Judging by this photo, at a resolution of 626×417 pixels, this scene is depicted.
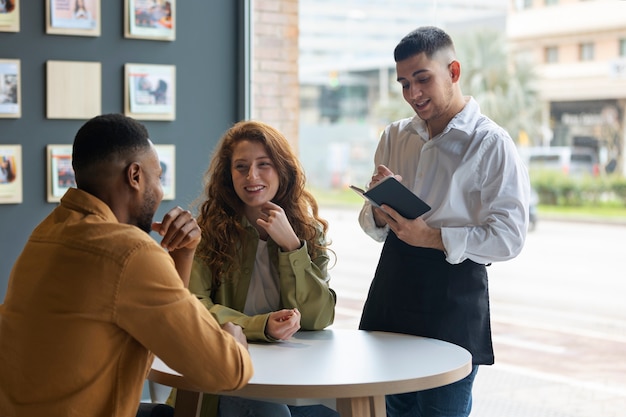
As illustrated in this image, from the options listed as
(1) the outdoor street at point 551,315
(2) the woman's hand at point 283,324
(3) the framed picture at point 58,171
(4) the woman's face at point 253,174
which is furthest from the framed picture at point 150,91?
(2) the woman's hand at point 283,324

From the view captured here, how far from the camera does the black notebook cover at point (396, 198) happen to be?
8.02 feet

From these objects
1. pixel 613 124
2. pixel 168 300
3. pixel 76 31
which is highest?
pixel 76 31

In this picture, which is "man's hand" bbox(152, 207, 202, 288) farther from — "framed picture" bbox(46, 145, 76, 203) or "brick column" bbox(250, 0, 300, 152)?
Answer: "brick column" bbox(250, 0, 300, 152)

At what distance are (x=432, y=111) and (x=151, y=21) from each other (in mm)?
1966

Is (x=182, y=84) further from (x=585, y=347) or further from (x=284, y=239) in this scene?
(x=585, y=347)

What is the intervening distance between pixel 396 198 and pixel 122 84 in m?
2.07

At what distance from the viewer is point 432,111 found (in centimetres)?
268

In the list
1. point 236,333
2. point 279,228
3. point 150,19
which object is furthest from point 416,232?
point 150,19

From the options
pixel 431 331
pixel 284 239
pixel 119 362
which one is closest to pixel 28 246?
pixel 119 362

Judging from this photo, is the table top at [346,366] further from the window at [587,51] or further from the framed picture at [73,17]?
the framed picture at [73,17]

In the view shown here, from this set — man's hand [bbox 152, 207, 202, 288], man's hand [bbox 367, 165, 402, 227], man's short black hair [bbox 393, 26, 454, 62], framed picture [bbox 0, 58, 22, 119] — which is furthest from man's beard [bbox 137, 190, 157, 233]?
framed picture [bbox 0, 58, 22, 119]

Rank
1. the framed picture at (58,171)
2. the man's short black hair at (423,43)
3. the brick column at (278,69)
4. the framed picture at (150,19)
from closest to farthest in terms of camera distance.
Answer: the man's short black hair at (423,43) < the framed picture at (58,171) < the framed picture at (150,19) < the brick column at (278,69)

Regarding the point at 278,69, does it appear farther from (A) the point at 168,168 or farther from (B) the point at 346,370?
(B) the point at 346,370

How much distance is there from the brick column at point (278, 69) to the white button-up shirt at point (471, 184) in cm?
178
